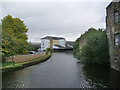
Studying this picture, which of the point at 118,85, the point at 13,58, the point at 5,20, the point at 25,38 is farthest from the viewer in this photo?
the point at 25,38

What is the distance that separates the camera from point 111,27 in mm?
17203

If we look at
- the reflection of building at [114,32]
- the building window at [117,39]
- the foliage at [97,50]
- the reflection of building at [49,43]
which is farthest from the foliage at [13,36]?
the reflection of building at [49,43]

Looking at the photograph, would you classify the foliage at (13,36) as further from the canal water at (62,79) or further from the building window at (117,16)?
the building window at (117,16)

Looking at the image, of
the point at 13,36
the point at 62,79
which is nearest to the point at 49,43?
the point at 13,36

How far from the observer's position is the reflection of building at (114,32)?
52.1 ft

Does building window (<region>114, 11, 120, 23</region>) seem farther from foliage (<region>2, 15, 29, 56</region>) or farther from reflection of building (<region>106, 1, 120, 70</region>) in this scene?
foliage (<region>2, 15, 29, 56</region>)

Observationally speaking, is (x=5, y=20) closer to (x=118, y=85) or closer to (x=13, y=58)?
(x=13, y=58)

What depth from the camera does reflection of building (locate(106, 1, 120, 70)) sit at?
1588 centimetres

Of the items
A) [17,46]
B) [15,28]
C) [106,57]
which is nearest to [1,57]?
[17,46]

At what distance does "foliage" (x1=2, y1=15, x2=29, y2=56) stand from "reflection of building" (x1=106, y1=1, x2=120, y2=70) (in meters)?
14.5

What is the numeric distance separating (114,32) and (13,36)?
18.2 meters

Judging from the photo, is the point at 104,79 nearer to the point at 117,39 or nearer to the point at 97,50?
the point at 117,39

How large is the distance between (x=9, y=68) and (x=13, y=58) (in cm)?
502

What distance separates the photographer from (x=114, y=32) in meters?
16.5
